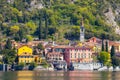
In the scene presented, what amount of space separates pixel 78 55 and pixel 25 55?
42.4ft

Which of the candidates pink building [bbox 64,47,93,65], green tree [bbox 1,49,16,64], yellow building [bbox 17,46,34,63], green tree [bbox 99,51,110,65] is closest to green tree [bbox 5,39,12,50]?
green tree [bbox 1,49,16,64]

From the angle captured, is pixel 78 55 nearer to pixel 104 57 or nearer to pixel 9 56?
pixel 104 57

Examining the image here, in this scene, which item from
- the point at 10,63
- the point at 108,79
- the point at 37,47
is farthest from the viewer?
the point at 37,47

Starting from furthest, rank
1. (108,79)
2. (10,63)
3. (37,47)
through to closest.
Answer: (37,47) → (10,63) → (108,79)

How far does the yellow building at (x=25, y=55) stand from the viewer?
182m

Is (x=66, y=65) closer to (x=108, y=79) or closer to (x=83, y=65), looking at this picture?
(x=83, y=65)

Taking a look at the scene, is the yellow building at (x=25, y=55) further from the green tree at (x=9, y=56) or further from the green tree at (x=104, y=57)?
the green tree at (x=104, y=57)

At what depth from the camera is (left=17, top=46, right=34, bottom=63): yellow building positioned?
18162 cm

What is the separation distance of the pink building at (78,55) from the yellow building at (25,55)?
7.98m

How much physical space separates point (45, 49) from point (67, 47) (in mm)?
4701

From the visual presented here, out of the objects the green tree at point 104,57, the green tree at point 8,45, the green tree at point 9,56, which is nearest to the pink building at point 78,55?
the green tree at point 104,57

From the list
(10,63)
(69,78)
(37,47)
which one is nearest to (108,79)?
(69,78)

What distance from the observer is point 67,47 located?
190875 mm

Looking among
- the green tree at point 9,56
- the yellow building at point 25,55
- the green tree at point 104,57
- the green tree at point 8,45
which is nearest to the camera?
the green tree at point 9,56
